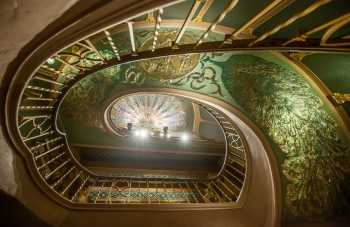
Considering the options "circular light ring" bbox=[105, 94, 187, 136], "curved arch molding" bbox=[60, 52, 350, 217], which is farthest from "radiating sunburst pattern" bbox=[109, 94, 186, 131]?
"curved arch molding" bbox=[60, 52, 350, 217]

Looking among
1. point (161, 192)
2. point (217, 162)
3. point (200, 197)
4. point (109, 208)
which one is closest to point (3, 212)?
point (109, 208)

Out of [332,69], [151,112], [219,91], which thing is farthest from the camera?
[151,112]

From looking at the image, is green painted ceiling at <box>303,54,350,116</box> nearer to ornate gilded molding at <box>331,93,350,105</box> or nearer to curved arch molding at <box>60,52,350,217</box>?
ornate gilded molding at <box>331,93,350,105</box>

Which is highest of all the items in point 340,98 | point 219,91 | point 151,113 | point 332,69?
point 332,69

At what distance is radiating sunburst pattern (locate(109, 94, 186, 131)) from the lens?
6.36m

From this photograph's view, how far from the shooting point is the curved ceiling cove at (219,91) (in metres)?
1.86

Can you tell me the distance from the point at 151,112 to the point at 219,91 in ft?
12.7

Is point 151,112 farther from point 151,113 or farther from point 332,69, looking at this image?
point 332,69

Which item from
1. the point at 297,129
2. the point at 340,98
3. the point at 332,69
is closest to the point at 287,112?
the point at 297,129

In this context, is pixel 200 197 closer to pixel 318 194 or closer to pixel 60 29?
pixel 318 194

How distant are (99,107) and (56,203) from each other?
81.0 inches

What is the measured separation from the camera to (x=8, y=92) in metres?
1.84

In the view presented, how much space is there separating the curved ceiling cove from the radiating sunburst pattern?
1356mm

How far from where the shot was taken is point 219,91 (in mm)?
3217
